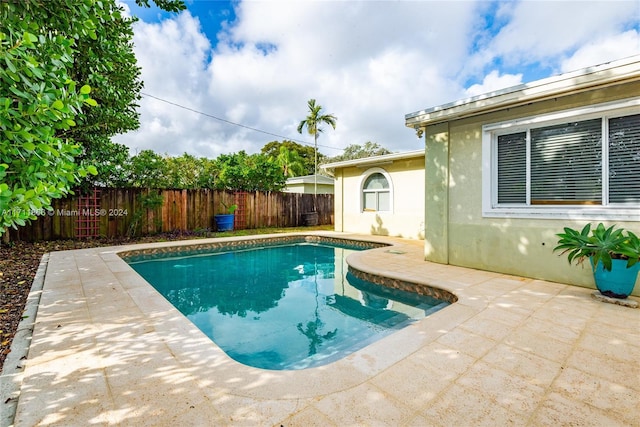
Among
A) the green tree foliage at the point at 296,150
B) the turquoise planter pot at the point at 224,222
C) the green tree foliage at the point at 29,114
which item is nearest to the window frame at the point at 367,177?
the turquoise planter pot at the point at 224,222

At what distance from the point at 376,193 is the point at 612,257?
820cm

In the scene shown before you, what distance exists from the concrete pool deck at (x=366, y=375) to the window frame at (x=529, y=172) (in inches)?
57.9

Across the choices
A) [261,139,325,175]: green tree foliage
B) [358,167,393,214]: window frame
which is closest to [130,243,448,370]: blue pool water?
[358,167,393,214]: window frame

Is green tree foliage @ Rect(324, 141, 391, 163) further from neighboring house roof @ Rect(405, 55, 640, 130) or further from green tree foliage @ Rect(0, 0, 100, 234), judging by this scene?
green tree foliage @ Rect(0, 0, 100, 234)

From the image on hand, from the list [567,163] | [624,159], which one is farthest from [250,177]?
[624,159]

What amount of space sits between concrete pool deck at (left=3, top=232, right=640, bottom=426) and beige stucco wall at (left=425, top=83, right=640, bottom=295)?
1274 mm

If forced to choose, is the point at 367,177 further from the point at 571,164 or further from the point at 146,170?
the point at 146,170

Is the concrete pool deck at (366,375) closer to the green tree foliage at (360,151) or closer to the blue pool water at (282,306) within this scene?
the blue pool water at (282,306)

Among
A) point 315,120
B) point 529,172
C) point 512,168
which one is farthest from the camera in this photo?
point 315,120

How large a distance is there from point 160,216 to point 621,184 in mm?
12813

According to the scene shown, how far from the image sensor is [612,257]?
3.77 m

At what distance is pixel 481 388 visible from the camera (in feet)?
6.88

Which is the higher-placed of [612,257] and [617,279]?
[612,257]

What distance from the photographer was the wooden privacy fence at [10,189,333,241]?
947cm
